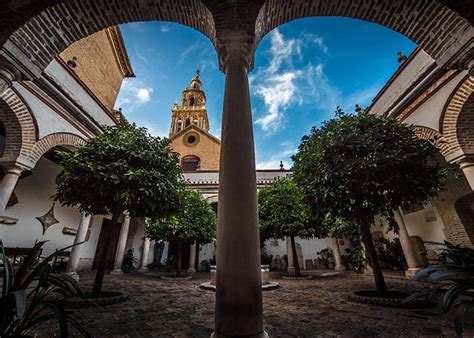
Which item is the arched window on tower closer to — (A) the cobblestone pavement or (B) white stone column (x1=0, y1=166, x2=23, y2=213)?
(B) white stone column (x1=0, y1=166, x2=23, y2=213)

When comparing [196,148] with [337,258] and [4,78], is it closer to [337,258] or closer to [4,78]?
[337,258]

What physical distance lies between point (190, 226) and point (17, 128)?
21.3 ft

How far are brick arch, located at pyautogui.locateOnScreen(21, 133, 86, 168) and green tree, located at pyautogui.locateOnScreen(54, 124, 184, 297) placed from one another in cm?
259

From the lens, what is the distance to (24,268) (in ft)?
5.79

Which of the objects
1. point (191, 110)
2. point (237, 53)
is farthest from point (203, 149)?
point (237, 53)

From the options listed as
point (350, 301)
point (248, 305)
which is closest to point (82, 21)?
point (248, 305)

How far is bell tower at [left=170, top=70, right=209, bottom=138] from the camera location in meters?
31.7

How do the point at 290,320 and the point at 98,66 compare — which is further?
the point at 98,66

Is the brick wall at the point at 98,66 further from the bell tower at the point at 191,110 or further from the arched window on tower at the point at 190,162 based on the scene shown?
the bell tower at the point at 191,110

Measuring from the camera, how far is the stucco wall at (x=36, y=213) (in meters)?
8.42

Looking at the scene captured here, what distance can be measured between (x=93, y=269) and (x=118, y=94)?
32.1 feet

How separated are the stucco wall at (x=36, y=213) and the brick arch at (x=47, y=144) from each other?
3244 millimetres

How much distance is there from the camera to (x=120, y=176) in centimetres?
439

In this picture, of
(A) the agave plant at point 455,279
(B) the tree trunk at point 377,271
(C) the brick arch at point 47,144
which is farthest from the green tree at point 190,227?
(A) the agave plant at point 455,279
